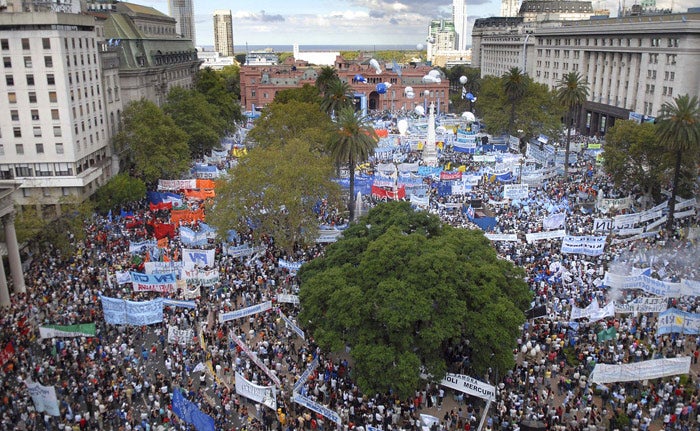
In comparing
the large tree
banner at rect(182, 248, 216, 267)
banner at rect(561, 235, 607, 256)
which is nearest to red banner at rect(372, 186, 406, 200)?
banner at rect(561, 235, 607, 256)

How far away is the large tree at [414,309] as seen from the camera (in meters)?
26.0

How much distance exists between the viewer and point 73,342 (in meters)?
31.0

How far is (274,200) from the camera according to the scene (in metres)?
41.7

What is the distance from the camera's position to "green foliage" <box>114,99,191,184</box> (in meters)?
59.1

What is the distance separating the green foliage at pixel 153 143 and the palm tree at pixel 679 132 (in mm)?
44133

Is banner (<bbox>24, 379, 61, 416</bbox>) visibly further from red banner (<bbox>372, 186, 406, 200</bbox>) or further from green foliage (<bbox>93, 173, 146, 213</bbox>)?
red banner (<bbox>372, 186, 406, 200</bbox>)

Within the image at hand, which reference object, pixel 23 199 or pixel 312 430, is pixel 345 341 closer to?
pixel 312 430

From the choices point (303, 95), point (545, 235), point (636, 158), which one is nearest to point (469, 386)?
point (545, 235)

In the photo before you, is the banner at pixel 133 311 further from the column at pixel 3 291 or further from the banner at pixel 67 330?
the column at pixel 3 291

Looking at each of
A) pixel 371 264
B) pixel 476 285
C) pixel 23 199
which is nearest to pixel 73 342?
pixel 371 264

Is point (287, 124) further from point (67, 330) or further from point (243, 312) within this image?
point (67, 330)

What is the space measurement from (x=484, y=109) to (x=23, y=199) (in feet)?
209

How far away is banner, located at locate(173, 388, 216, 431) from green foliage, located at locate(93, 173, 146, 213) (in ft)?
104

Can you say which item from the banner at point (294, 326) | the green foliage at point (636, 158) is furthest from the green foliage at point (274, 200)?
the green foliage at point (636, 158)
